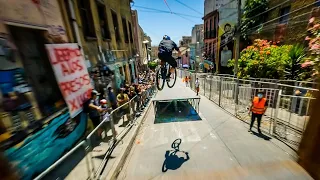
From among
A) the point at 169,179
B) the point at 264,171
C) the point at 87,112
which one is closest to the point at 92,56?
the point at 87,112

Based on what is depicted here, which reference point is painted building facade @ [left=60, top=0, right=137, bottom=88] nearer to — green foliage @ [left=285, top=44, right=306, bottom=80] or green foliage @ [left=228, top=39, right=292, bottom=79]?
green foliage @ [left=228, top=39, right=292, bottom=79]

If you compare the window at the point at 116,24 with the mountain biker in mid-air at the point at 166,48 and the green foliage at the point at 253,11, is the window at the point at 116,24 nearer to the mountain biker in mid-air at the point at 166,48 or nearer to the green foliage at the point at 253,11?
the mountain biker in mid-air at the point at 166,48

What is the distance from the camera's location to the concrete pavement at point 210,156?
4.57 metres

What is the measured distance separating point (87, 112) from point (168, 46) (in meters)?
4.20

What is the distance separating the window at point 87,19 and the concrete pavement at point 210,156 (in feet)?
18.7

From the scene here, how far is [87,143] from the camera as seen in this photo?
3.87m

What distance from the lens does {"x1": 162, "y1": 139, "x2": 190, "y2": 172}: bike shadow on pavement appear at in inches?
195

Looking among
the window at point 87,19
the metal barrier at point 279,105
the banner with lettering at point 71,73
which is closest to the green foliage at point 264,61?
the metal barrier at point 279,105

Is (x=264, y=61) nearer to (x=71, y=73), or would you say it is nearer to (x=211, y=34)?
(x=71, y=73)

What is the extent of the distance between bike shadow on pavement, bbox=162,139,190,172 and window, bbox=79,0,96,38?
21.2 feet

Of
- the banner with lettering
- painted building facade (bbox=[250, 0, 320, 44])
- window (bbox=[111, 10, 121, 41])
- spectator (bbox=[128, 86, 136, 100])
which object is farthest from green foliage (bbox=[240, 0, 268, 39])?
the banner with lettering

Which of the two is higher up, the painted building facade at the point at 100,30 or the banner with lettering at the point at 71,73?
the painted building facade at the point at 100,30

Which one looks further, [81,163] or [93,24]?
[93,24]

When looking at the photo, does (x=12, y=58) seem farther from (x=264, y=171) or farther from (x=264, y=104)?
(x=264, y=104)
